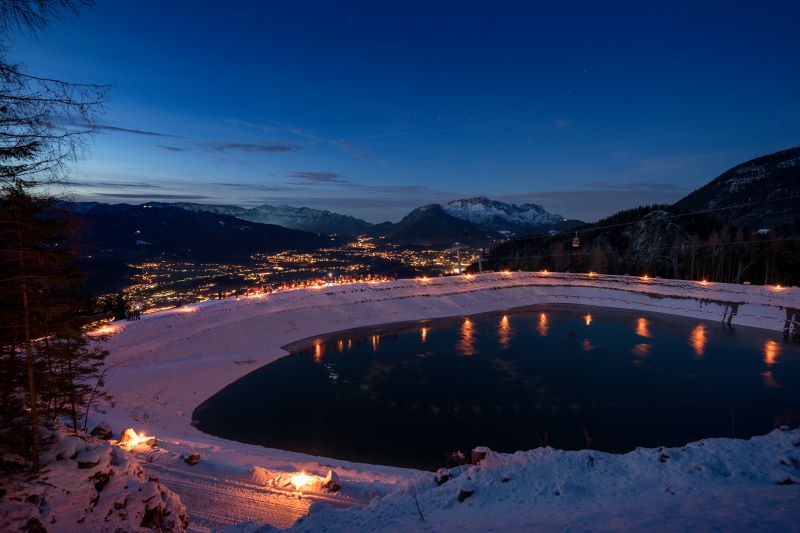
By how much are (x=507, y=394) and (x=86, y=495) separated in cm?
1931

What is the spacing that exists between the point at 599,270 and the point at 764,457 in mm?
73255

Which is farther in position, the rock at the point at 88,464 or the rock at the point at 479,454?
the rock at the point at 479,454

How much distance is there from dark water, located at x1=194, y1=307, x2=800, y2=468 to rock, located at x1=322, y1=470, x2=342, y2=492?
3.47 metres

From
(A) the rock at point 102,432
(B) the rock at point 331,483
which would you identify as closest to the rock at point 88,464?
(B) the rock at point 331,483

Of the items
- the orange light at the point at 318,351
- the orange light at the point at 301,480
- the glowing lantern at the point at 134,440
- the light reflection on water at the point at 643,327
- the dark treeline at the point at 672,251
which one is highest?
the dark treeline at the point at 672,251

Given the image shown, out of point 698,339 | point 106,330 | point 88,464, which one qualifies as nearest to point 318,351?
point 106,330

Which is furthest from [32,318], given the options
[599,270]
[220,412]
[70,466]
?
[599,270]

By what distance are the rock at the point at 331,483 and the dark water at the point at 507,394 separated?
347 cm

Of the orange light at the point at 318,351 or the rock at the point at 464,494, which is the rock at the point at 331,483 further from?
the orange light at the point at 318,351

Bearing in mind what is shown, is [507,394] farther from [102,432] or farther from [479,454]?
[102,432]

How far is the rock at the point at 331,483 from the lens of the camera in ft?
39.8

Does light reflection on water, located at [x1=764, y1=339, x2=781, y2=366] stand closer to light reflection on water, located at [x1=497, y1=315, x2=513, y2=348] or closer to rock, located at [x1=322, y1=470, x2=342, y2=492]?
light reflection on water, located at [x1=497, y1=315, x2=513, y2=348]

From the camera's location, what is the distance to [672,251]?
243 feet

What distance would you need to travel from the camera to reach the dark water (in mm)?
17406
